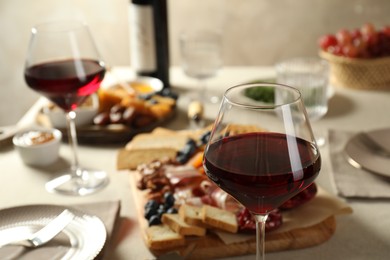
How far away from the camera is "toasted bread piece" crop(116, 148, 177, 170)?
1285mm

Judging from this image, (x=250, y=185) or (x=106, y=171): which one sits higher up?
(x=250, y=185)

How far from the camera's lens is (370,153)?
51.2 inches

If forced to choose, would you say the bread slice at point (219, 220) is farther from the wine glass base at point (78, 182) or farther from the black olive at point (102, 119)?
the black olive at point (102, 119)

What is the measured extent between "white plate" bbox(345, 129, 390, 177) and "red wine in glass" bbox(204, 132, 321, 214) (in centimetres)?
49

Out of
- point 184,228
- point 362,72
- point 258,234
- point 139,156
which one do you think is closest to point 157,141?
point 139,156

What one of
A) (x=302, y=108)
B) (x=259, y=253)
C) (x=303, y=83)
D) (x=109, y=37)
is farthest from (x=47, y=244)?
(x=109, y=37)

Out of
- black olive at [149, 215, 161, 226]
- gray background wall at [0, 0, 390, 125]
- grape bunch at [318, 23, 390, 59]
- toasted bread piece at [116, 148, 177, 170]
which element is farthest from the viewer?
gray background wall at [0, 0, 390, 125]

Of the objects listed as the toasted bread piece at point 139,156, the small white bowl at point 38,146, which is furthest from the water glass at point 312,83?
the small white bowl at point 38,146

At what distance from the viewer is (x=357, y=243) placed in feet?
3.30

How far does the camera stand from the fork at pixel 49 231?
942 mm

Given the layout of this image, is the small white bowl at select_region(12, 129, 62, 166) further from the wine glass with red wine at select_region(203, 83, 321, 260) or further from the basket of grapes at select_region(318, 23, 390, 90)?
the basket of grapes at select_region(318, 23, 390, 90)

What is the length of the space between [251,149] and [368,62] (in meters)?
1.14

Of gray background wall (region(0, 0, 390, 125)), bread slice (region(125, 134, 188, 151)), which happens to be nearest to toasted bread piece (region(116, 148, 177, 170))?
bread slice (region(125, 134, 188, 151))

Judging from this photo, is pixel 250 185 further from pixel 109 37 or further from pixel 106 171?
pixel 109 37
